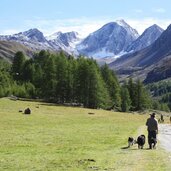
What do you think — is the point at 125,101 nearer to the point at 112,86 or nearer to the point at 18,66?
the point at 112,86

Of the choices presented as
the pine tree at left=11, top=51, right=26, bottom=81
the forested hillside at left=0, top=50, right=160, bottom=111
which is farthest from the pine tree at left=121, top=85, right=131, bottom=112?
the pine tree at left=11, top=51, right=26, bottom=81

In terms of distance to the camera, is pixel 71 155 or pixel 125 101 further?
pixel 125 101

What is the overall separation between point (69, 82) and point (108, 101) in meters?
11.9

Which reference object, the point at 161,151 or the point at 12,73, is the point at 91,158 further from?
the point at 12,73

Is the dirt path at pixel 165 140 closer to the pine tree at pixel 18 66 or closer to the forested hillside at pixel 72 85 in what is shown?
the forested hillside at pixel 72 85

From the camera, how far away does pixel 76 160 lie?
94.5 feet

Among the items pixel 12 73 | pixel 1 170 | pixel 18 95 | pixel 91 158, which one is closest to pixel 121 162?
pixel 91 158

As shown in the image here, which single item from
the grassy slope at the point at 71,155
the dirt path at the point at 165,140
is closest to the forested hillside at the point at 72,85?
the dirt path at the point at 165,140

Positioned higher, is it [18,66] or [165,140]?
[18,66]

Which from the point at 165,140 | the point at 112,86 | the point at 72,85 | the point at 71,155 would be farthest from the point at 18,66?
the point at 71,155

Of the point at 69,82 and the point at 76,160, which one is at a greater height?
the point at 69,82

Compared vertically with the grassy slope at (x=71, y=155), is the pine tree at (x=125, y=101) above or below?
above

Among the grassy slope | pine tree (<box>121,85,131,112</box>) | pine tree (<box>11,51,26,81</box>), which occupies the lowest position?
the grassy slope

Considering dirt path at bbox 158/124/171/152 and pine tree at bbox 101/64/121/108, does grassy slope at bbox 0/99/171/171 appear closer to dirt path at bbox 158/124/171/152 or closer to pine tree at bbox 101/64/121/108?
dirt path at bbox 158/124/171/152
